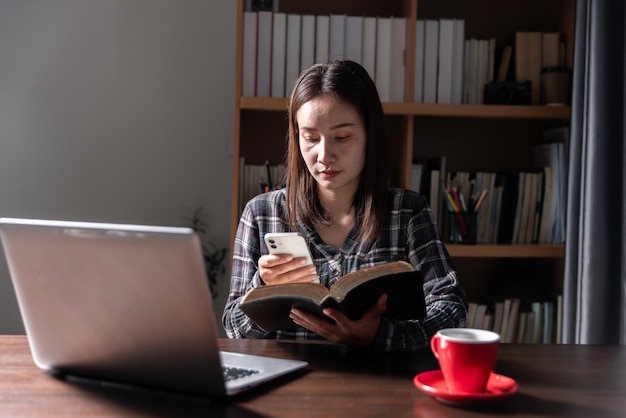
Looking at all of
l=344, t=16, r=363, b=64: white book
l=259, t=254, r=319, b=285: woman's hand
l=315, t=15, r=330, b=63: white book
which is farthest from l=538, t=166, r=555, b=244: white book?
l=259, t=254, r=319, b=285: woman's hand

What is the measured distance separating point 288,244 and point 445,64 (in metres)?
1.17

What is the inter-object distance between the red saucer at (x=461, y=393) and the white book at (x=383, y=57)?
142 centimetres

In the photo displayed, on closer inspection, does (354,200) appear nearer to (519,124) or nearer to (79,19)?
(519,124)

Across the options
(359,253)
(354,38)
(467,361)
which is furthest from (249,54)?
(467,361)

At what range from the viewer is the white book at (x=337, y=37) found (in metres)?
2.36

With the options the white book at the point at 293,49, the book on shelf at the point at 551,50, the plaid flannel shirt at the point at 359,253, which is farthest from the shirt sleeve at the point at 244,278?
the book on shelf at the point at 551,50

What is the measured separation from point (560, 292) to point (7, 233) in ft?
6.43

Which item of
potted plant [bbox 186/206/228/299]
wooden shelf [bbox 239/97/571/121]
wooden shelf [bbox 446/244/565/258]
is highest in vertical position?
wooden shelf [bbox 239/97/571/121]

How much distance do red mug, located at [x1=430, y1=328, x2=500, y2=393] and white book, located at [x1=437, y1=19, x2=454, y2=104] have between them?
60.2 inches

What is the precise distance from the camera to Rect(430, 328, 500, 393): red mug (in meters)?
0.96

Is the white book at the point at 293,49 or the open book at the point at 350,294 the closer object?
the open book at the point at 350,294

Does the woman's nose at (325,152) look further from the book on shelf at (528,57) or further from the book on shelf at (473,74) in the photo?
the book on shelf at (528,57)

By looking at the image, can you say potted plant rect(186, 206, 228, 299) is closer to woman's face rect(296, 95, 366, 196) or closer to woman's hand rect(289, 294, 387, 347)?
woman's face rect(296, 95, 366, 196)

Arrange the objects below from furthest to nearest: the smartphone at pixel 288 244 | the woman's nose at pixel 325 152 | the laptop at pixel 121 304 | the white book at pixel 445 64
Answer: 1. the white book at pixel 445 64
2. the woman's nose at pixel 325 152
3. the smartphone at pixel 288 244
4. the laptop at pixel 121 304
